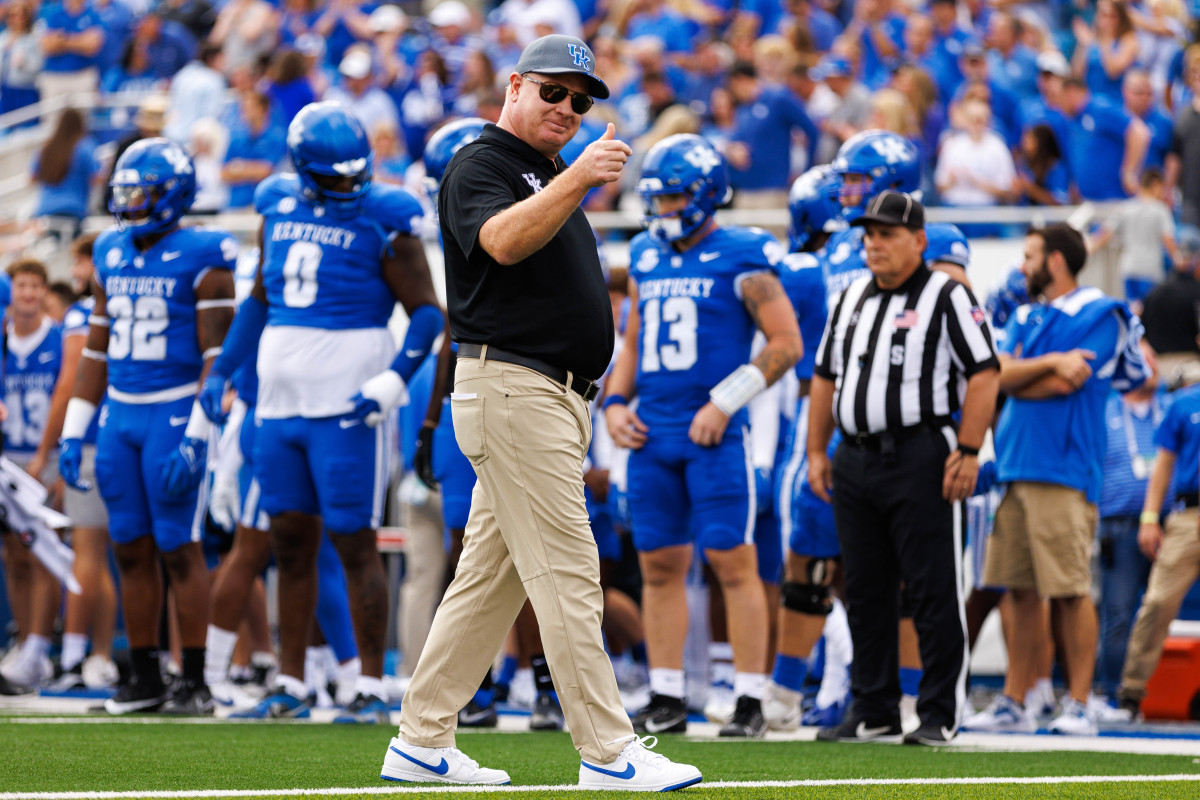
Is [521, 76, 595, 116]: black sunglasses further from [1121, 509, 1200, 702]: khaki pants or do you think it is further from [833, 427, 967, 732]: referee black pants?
[1121, 509, 1200, 702]: khaki pants

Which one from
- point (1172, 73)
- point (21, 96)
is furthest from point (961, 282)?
point (21, 96)

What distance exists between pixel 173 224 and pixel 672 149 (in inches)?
91.3

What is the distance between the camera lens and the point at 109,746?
5625 mm

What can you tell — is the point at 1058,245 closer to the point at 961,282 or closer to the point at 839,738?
the point at 961,282

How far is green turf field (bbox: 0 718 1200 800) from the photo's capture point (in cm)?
451

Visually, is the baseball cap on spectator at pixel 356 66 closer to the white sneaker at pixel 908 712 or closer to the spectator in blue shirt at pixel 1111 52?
the spectator in blue shirt at pixel 1111 52

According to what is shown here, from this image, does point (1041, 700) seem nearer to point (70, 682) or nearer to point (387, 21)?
point (70, 682)

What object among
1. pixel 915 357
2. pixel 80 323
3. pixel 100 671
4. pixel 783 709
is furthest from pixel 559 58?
pixel 100 671

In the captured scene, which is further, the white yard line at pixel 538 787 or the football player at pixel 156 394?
the football player at pixel 156 394

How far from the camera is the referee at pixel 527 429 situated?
4410 millimetres

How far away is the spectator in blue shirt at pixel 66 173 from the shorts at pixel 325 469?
24.6 ft

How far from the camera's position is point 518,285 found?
4.50 m

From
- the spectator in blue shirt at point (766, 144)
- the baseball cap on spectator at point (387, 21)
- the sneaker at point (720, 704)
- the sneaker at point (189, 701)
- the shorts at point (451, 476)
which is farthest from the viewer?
the baseball cap on spectator at point (387, 21)

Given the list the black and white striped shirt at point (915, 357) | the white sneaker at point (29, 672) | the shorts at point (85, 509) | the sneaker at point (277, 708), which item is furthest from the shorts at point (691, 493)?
the white sneaker at point (29, 672)
